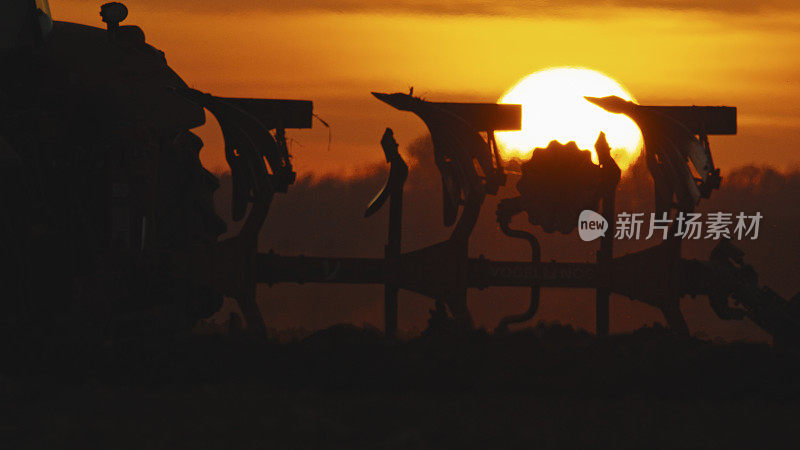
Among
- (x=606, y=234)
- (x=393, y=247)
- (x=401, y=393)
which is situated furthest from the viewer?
(x=606, y=234)

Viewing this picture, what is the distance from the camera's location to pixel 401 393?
525 inches

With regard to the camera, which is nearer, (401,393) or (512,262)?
(401,393)

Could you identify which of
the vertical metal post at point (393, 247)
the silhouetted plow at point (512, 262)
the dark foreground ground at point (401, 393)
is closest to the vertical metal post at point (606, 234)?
the silhouetted plow at point (512, 262)

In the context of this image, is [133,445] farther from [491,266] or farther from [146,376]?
[491,266]

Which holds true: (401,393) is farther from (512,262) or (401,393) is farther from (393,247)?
(512,262)

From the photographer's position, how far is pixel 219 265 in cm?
1652

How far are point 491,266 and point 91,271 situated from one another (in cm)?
533
